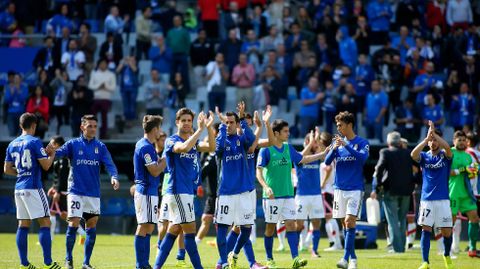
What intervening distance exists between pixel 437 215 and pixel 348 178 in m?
1.62

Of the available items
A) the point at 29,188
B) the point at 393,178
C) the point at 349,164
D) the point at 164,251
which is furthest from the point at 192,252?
the point at 393,178

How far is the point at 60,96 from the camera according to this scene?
97.7ft

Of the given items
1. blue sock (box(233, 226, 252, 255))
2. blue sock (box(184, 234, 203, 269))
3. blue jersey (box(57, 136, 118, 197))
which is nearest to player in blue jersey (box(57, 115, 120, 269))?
blue jersey (box(57, 136, 118, 197))

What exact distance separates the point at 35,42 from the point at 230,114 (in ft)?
62.6

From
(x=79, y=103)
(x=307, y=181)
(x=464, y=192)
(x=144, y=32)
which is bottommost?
(x=464, y=192)

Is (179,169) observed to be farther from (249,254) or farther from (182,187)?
(249,254)

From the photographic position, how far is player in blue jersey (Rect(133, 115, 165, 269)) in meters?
14.9

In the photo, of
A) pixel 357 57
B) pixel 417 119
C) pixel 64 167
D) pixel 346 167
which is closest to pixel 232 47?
pixel 357 57

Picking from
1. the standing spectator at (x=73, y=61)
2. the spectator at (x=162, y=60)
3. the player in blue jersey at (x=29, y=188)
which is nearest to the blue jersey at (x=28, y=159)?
the player in blue jersey at (x=29, y=188)

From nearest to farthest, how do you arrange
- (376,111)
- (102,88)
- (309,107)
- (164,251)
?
1. (164,251)
2. (376,111)
3. (309,107)
4. (102,88)

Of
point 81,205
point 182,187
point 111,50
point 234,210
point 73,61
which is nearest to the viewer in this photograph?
point 182,187

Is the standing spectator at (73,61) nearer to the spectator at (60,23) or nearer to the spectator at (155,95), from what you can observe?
the spectator at (60,23)

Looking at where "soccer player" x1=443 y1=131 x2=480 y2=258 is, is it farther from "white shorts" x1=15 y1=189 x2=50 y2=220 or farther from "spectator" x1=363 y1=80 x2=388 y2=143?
"white shorts" x1=15 y1=189 x2=50 y2=220

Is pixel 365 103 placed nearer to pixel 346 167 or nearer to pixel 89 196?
pixel 346 167
